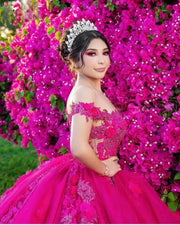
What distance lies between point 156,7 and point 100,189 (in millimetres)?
1753

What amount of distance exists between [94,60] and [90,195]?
40.8 inches

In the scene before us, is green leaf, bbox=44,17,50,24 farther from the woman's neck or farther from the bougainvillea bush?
the woman's neck

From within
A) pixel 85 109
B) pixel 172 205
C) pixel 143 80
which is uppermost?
pixel 143 80

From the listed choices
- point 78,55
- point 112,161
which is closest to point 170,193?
point 112,161

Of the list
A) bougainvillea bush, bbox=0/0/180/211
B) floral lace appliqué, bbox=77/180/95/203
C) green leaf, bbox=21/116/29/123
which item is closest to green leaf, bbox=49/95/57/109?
bougainvillea bush, bbox=0/0/180/211

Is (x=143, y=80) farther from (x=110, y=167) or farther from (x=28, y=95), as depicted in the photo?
(x=28, y=95)

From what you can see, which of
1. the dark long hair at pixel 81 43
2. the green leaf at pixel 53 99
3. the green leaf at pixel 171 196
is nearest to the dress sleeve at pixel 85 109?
the dark long hair at pixel 81 43

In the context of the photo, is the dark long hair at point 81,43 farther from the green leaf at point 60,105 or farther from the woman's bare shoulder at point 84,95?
the green leaf at point 60,105

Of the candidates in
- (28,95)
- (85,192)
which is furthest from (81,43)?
(28,95)

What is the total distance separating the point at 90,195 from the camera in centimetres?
221

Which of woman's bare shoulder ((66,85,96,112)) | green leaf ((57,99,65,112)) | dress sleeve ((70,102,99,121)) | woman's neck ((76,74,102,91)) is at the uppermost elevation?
woman's neck ((76,74,102,91))

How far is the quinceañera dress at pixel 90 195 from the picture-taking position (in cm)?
212

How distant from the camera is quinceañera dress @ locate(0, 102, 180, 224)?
6.97ft

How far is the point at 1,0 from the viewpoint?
381 inches
